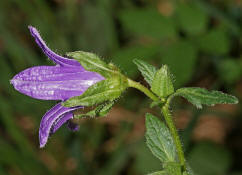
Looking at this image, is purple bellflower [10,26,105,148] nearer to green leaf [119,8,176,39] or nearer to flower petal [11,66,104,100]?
flower petal [11,66,104,100]

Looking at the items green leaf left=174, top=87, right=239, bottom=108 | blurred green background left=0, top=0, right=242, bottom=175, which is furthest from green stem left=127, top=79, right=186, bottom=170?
blurred green background left=0, top=0, right=242, bottom=175

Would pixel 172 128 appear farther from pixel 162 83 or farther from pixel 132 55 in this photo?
pixel 132 55

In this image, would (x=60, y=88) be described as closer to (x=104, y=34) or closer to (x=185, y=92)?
(x=185, y=92)

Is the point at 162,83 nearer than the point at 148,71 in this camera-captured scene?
Yes

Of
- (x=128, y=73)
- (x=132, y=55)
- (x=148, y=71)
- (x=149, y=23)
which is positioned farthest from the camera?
(x=149, y=23)

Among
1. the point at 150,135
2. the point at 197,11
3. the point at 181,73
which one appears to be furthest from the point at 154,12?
the point at 150,135

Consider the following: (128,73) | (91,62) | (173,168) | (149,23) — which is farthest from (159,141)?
(149,23)

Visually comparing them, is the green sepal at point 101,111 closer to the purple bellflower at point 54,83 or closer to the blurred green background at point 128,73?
the purple bellflower at point 54,83
